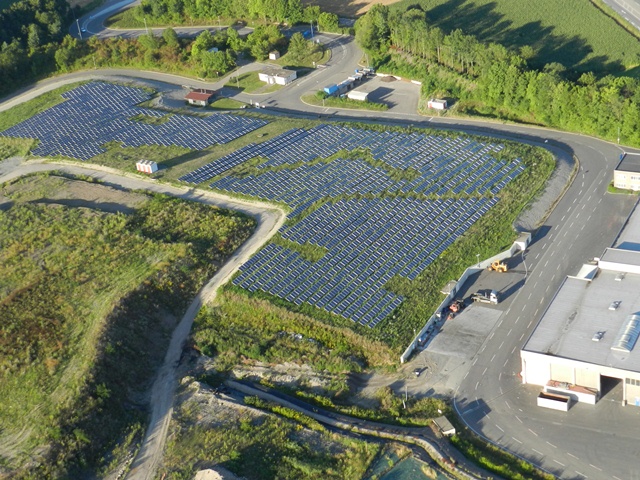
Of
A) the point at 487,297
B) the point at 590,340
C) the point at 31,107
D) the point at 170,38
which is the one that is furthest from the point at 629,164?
the point at 31,107

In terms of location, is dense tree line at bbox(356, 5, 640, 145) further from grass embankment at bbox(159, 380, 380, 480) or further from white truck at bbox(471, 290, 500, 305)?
grass embankment at bbox(159, 380, 380, 480)

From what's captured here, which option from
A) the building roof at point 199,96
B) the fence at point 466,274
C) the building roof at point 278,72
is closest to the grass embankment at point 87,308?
the fence at point 466,274

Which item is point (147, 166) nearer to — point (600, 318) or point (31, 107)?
point (31, 107)

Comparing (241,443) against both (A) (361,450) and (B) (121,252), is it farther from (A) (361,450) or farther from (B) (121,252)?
(B) (121,252)

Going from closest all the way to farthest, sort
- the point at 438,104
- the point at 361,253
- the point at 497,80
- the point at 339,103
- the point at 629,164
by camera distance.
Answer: the point at 361,253 < the point at 629,164 < the point at 497,80 < the point at 438,104 < the point at 339,103

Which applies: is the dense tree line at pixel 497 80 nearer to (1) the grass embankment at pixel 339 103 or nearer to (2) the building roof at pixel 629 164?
(1) the grass embankment at pixel 339 103

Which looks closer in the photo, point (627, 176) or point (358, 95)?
point (627, 176)

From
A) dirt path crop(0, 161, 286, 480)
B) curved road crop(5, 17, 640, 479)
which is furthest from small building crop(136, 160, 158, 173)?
curved road crop(5, 17, 640, 479)
